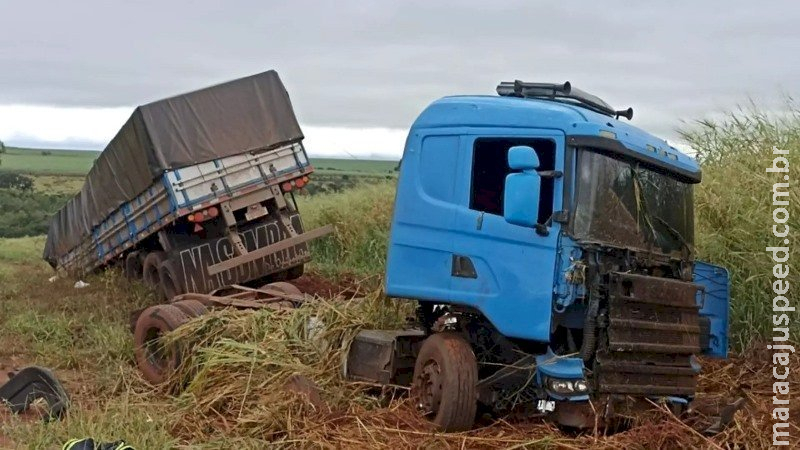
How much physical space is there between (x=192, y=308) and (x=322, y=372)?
216 centimetres

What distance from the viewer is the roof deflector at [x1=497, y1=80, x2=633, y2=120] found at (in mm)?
7449

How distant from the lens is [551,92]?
295 inches

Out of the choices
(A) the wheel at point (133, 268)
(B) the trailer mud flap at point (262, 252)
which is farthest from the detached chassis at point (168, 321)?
(A) the wheel at point (133, 268)

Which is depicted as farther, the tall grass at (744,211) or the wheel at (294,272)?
the wheel at (294,272)

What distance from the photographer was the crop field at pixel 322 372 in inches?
256

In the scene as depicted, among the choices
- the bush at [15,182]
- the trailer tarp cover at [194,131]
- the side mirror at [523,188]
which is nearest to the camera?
the side mirror at [523,188]

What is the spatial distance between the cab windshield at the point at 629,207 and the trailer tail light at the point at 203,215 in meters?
7.74

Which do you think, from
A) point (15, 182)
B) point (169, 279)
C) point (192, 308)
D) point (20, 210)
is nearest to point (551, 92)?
point (192, 308)

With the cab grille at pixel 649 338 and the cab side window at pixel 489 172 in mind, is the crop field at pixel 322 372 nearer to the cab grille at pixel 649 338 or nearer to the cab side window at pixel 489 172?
the cab grille at pixel 649 338

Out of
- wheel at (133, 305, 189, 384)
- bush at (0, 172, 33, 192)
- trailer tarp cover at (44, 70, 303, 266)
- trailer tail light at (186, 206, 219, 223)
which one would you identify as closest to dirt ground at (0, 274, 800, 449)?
wheel at (133, 305, 189, 384)

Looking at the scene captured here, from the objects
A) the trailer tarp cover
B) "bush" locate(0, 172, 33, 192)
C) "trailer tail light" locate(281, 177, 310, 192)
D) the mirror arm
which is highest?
"bush" locate(0, 172, 33, 192)

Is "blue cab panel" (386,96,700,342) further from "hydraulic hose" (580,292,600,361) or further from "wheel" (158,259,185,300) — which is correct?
"wheel" (158,259,185,300)

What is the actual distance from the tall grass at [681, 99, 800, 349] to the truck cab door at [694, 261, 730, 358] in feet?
5.53

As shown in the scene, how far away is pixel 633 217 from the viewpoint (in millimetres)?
6633
